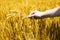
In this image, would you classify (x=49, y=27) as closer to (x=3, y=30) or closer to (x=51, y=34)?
(x=51, y=34)

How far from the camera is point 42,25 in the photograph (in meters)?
2.07

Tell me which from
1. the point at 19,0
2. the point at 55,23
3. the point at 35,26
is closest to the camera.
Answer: the point at 35,26

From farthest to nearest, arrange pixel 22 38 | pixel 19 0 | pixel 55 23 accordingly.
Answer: pixel 19 0 → pixel 55 23 → pixel 22 38

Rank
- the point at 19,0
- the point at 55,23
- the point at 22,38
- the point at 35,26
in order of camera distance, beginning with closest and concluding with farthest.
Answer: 1. the point at 22,38
2. the point at 35,26
3. the point at 55,23
4. the point at 19,0

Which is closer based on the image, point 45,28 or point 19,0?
point 45,28

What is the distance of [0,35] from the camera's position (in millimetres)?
1996

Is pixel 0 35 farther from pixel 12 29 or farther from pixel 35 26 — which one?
pixel 35 26

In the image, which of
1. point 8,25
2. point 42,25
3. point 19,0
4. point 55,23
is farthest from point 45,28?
point 19,0

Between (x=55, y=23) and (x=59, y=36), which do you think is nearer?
(x=59, y=36)

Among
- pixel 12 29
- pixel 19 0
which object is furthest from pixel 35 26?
pixel 19 0

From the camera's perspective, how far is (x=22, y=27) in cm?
204

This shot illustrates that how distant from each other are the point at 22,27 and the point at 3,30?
17 cm

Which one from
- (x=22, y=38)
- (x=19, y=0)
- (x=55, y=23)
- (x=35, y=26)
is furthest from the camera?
(x=19, y=0)

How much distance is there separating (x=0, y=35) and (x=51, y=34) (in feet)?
1.47
